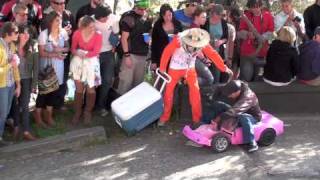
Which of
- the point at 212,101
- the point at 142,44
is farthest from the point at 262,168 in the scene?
the point at 142,44

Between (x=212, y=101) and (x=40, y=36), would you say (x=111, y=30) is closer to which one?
(x=40, y=36)

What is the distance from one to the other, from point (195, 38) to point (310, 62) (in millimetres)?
1780

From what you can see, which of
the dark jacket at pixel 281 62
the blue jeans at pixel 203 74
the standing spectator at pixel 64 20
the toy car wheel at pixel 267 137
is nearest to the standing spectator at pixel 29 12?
the standing spectator at pixel 64 20

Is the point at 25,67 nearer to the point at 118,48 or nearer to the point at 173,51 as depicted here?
the point at 118,48

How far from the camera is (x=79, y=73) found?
740 cm

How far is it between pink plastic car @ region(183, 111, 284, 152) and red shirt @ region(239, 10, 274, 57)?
1564 mm

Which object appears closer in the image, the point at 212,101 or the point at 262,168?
the point at 262,168

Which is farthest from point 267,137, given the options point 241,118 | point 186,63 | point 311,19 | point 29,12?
point 29,12

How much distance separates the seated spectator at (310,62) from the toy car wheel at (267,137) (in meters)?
1.40

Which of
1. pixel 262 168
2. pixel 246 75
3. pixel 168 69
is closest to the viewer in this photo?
pixel 262 168

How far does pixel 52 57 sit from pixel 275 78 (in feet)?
10.3

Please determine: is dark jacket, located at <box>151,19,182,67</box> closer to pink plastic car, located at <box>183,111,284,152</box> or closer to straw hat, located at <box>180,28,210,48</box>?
straw hat, located at <box>180,28,210,48</box>

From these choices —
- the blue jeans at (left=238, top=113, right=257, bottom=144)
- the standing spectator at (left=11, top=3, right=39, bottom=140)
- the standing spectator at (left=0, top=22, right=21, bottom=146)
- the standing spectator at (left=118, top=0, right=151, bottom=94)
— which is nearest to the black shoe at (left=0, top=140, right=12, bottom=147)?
the standing spectator at (left=11, top=3, right=39, bottom=140)

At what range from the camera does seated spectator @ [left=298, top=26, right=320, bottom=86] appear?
7.88 meters
